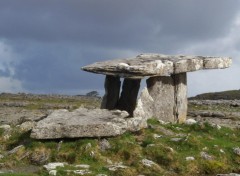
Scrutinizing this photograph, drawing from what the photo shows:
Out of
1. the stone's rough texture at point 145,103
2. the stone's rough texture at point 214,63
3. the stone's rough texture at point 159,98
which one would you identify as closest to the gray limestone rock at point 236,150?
the stone's rough texture at point 145,103

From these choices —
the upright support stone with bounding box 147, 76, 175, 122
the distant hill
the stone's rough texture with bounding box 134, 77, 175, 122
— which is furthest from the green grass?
the distant hill

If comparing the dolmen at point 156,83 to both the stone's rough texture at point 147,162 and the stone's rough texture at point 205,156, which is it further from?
the stone's rough texture at point 147,162

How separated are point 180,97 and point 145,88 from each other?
11.6 ft

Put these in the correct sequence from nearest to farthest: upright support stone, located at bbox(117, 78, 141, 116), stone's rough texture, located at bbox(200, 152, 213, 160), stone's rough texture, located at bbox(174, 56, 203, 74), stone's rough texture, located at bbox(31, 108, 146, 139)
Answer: stone's rough texture, located at bbox(200, 152, 213, 160)
stone's rough texture, located at bbox(31, 108, 146, 139)
stone's rough texture, located at bbox(174, 56, 203, 74)
upright support stone, located at bbox(117, 78, 141, 116)

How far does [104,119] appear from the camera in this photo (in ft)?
98.0

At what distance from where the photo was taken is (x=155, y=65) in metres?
36.0

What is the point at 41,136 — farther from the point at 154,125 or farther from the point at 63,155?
the point at 154,125

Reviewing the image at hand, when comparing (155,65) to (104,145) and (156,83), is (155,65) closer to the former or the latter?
(156,83)

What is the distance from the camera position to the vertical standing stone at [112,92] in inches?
1548

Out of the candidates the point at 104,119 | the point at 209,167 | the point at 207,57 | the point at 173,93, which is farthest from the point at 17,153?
the point at 207,57

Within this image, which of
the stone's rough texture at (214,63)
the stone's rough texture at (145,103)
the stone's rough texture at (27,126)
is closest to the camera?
the stone's rough texture at (27,126)

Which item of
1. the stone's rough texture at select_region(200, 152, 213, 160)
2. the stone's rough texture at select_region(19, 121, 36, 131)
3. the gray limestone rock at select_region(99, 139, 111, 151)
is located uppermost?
the stone's rough texture at select_region(19, 121, 36, 131)

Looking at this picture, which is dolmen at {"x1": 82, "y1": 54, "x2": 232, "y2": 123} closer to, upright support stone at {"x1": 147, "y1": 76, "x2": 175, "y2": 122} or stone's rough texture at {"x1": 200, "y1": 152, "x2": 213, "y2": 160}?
upright support stone at {"x1": 147, "y1": 76, "x2": 175, "y2": 122}

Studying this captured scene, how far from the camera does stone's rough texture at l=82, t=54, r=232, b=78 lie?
3531 cm
